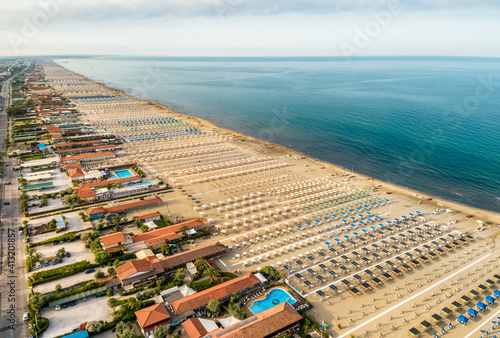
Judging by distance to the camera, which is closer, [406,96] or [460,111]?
[460,111]

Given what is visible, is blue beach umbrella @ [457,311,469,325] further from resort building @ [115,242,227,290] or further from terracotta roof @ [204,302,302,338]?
resort building @ [115,242,227,290]

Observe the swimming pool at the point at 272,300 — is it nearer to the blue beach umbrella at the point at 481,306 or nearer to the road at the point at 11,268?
the blue beach umbrella at the point at 481,306

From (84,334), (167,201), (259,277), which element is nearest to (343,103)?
(167,201)

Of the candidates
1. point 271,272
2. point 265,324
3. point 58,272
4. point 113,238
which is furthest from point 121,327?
point 271,272

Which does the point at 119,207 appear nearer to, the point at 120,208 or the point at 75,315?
the point at 120,208

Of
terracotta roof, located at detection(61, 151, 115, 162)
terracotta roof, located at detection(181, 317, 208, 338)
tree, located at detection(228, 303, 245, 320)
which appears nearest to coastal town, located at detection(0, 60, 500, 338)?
terracotta roof, located at detection(181, 317, 208, 338)

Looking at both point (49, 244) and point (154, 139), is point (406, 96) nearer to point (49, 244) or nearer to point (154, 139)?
point (154, 139)
